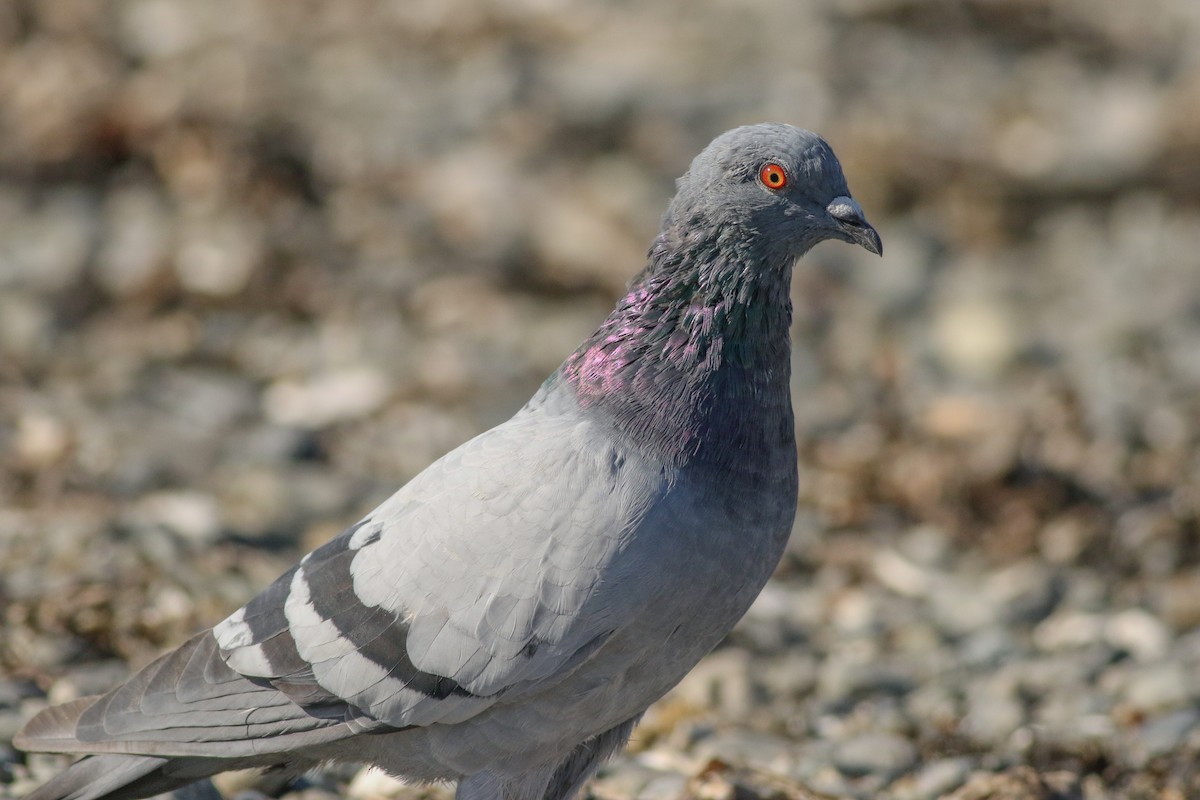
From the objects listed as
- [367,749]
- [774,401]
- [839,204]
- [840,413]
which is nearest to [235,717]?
[367,749]

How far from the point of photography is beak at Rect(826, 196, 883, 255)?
4328 millimetres

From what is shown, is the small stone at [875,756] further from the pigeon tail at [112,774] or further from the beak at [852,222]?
the pigeon tail at [112,774]

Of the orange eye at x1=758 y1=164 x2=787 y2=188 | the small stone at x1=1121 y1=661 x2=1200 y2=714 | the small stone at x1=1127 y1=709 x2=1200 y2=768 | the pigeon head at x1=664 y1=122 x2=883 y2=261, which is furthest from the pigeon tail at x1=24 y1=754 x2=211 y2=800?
the small stone at x1=1121 y1=661 x2=1200 y2=714

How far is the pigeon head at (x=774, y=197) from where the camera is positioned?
430cm

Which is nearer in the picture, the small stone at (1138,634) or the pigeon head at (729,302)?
the pigeon head at (729,302)

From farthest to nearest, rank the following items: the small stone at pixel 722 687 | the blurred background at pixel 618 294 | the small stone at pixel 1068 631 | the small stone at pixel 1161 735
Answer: the small stone at pixel 1068 631 < the small stone at pixel 722 687 < the blurred background at pixel 618 294 < the small stone at pixel 1161 735

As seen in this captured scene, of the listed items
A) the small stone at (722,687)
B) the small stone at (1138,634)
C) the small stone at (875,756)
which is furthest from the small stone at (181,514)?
the small stone at (1138,634)

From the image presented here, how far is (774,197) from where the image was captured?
169 inches

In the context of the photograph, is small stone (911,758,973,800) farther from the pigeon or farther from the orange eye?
the orange eye

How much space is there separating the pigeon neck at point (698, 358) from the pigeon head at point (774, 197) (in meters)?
0.08

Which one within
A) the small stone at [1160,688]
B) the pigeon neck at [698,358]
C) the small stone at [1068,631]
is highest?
the small stone at [1068,631]

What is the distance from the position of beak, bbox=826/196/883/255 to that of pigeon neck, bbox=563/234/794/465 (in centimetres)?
21

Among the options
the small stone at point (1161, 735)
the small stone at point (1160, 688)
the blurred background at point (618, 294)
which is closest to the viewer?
the small stone at point (1161, 735)

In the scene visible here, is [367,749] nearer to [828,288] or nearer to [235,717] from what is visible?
[235,717]
